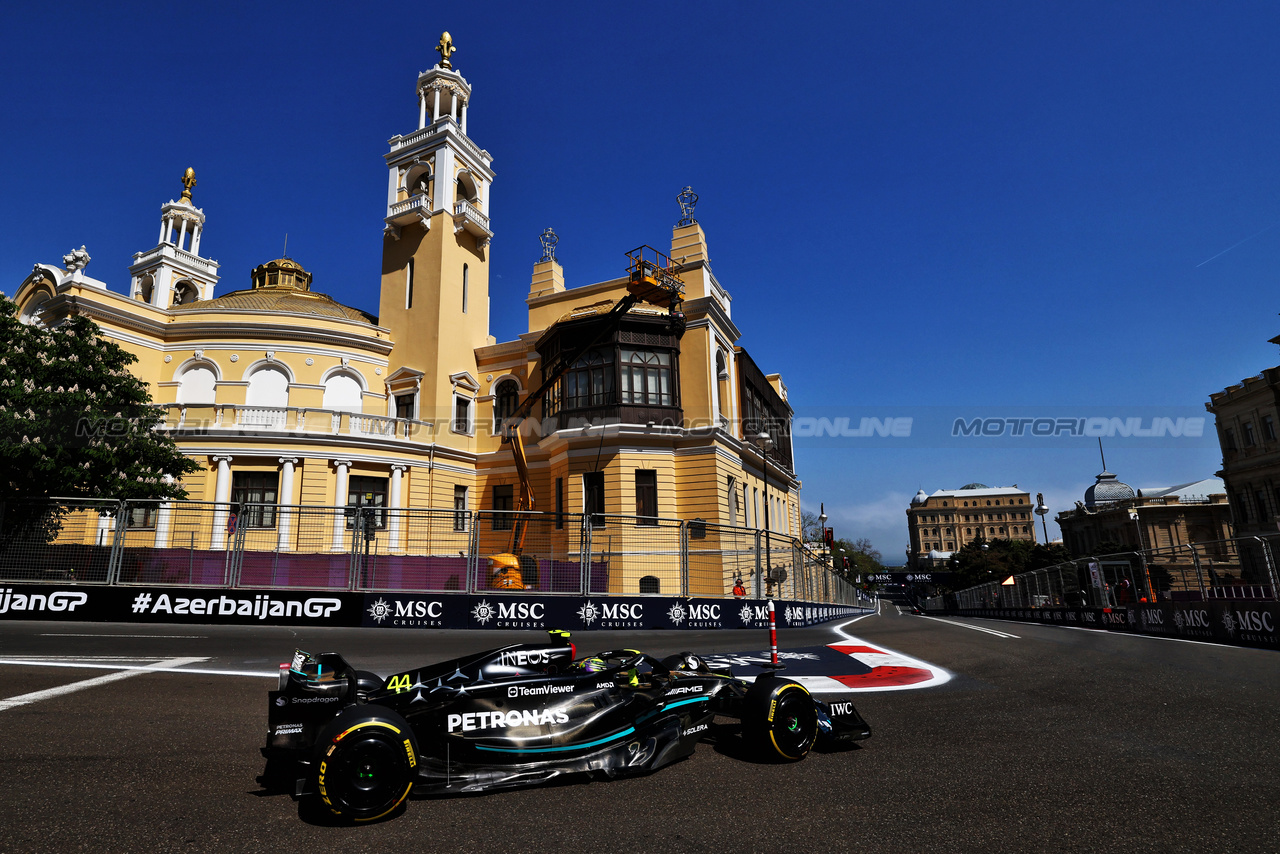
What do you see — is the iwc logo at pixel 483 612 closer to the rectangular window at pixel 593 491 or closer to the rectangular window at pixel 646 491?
the rectangular window at pixel 593 491

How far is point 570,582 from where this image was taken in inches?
560

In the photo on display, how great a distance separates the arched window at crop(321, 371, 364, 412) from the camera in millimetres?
30766

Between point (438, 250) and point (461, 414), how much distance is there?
8.69m

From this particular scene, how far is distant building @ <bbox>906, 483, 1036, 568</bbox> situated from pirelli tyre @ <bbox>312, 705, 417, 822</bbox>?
177282mm

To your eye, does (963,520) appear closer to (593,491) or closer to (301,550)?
(593,491)

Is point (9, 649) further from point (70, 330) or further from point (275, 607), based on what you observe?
point (70, 330)

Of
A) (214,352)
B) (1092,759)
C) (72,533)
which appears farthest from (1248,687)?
(214,352)

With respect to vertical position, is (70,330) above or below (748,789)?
above

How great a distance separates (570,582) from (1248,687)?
433 inches

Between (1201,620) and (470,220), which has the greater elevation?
(470,220)

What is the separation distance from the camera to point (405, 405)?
32.3 meters

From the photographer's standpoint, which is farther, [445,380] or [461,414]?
[461,414]

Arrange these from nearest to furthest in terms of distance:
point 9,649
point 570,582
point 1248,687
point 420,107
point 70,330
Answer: point 1248,687 → point 9,649 → point 570,582 → point 70,330 → point 420,107

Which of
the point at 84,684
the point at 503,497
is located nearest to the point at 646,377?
the point at 503,497
